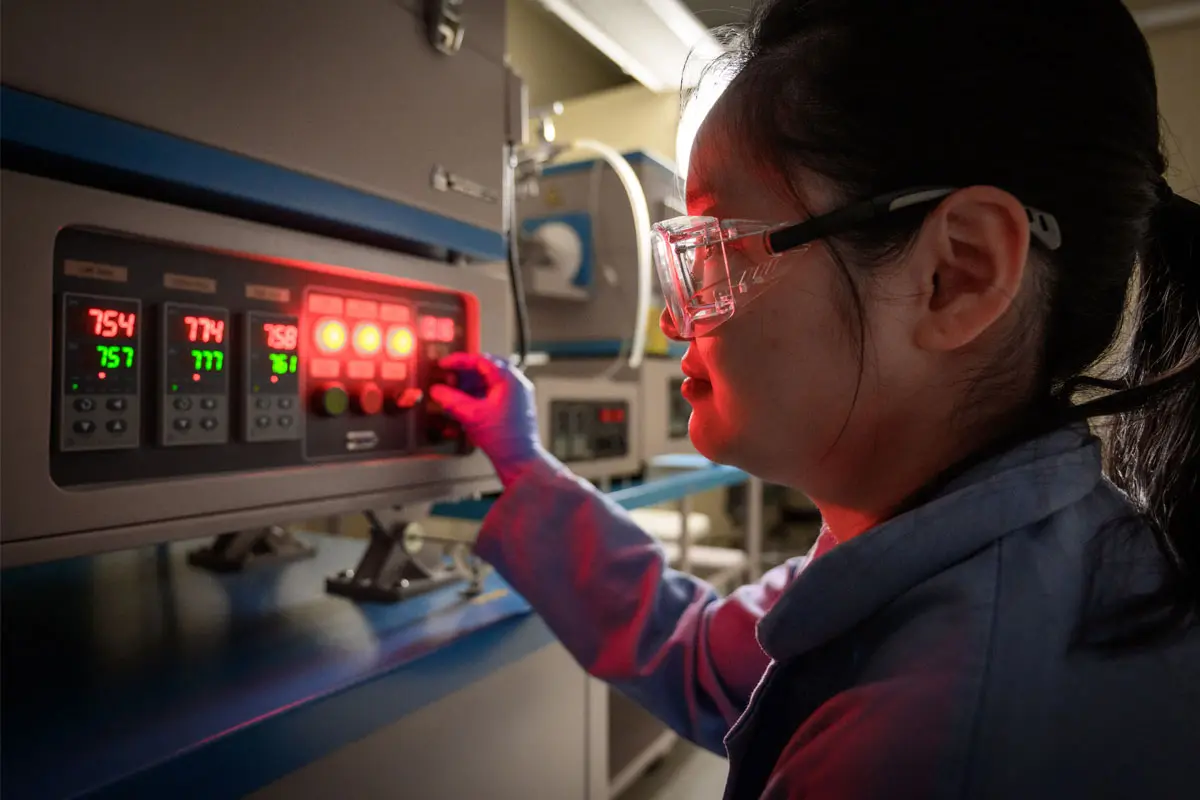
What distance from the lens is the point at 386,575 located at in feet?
2.64

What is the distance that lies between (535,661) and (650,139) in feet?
6.60

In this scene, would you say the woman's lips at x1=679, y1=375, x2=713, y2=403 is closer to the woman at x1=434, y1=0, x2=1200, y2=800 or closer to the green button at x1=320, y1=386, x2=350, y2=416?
the woman at x1=434, y1=0, x2=1200, y2=800

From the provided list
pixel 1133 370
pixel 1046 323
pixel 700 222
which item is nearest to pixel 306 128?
pixel 700 222

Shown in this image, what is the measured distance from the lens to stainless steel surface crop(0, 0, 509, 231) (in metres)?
0.47

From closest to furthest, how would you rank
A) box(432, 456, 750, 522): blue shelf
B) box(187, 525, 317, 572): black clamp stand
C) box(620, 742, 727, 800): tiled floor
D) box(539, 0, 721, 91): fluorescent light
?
box(187, 525, 317, 572): black clamp stand, box(432, 456, 750, 522): blue shelf, box(539, 0, 721, 91): fluorescent light, box(620, 742, 727, 800): tiled floor

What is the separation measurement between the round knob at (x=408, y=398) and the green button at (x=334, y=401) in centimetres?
7

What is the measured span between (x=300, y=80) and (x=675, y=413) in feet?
3.62

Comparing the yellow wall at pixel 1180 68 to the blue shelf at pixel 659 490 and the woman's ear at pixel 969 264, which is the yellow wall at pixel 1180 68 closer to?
the blue shelf at pixel 659 490

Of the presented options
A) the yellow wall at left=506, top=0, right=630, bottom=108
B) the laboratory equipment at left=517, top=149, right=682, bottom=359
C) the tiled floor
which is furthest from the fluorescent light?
the tiled floor

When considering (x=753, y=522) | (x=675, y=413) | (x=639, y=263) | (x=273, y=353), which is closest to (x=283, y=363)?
(x=273, y=353)

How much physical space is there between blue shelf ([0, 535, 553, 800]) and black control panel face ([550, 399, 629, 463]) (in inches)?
12.3

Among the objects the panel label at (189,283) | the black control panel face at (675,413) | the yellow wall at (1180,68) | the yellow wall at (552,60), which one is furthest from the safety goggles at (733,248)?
the yellow wall at (1180,68)

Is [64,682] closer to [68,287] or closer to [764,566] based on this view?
[68,287]

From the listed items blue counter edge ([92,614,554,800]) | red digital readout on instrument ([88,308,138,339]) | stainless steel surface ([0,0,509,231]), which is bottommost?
blue counter edge ([92,614,554,800])
